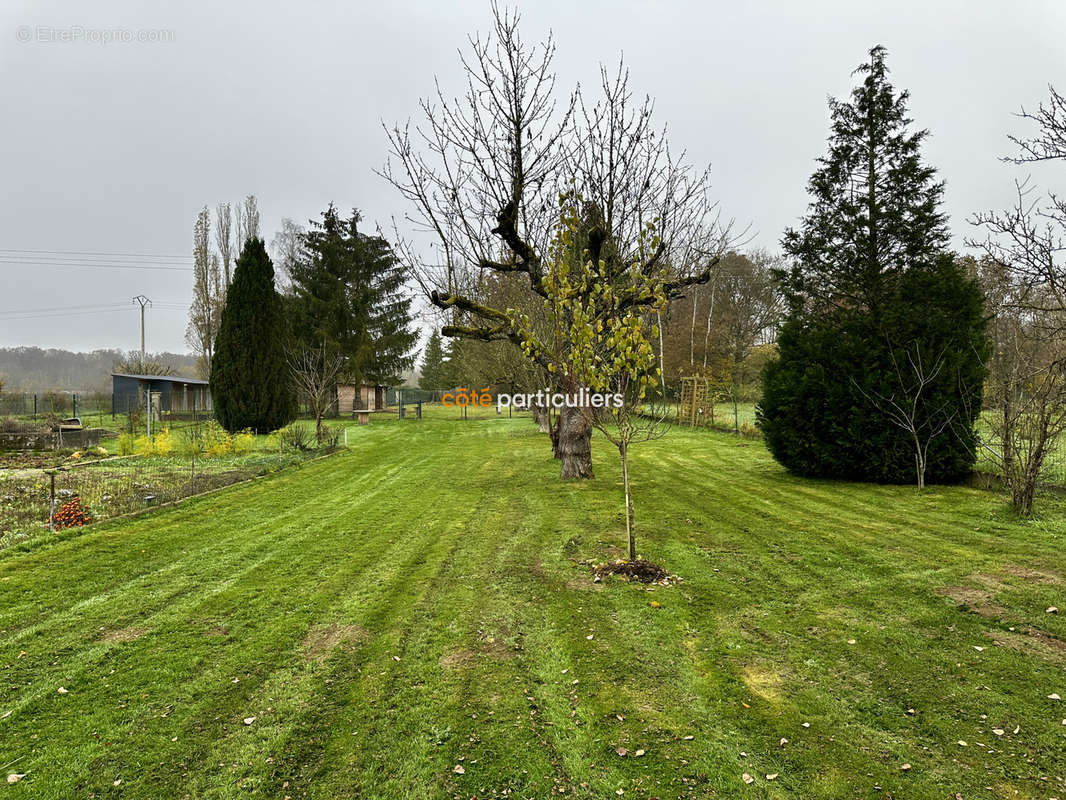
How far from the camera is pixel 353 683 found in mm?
3268

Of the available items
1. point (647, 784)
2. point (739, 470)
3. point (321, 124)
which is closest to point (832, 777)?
point (647, 784)

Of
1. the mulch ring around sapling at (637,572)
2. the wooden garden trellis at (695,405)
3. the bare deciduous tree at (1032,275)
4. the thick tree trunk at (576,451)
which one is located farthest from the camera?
the wooden garden trellis at (695,405)

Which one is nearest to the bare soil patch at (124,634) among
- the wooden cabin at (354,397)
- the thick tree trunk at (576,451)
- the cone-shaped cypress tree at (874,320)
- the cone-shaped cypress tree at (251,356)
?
the thick tree trunk at (576,451)

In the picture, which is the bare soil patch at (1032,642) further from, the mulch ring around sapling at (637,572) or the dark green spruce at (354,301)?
the dark green spruce at (354,301)

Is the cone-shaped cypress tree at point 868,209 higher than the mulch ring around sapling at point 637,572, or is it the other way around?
the cone-shaped cypress tree at point 868,209

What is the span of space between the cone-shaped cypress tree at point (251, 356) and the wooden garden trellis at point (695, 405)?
14948 millimetres

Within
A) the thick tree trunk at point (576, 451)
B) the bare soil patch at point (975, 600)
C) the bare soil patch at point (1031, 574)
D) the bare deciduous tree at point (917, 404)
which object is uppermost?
the bare deciduous tree at point (917, 404)

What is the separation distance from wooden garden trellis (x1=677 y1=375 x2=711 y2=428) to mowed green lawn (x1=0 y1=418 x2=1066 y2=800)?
13.7m

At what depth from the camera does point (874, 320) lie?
30.9 ft

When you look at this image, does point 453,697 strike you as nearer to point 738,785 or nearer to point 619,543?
point 738,785

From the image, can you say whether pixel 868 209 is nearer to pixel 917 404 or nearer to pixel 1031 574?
pixel 917 404

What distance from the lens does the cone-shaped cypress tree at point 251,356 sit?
18781 millimetres

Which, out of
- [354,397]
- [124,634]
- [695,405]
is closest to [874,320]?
[124,634]

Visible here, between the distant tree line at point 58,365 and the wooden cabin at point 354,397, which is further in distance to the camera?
the distant tree line at point 58,365
